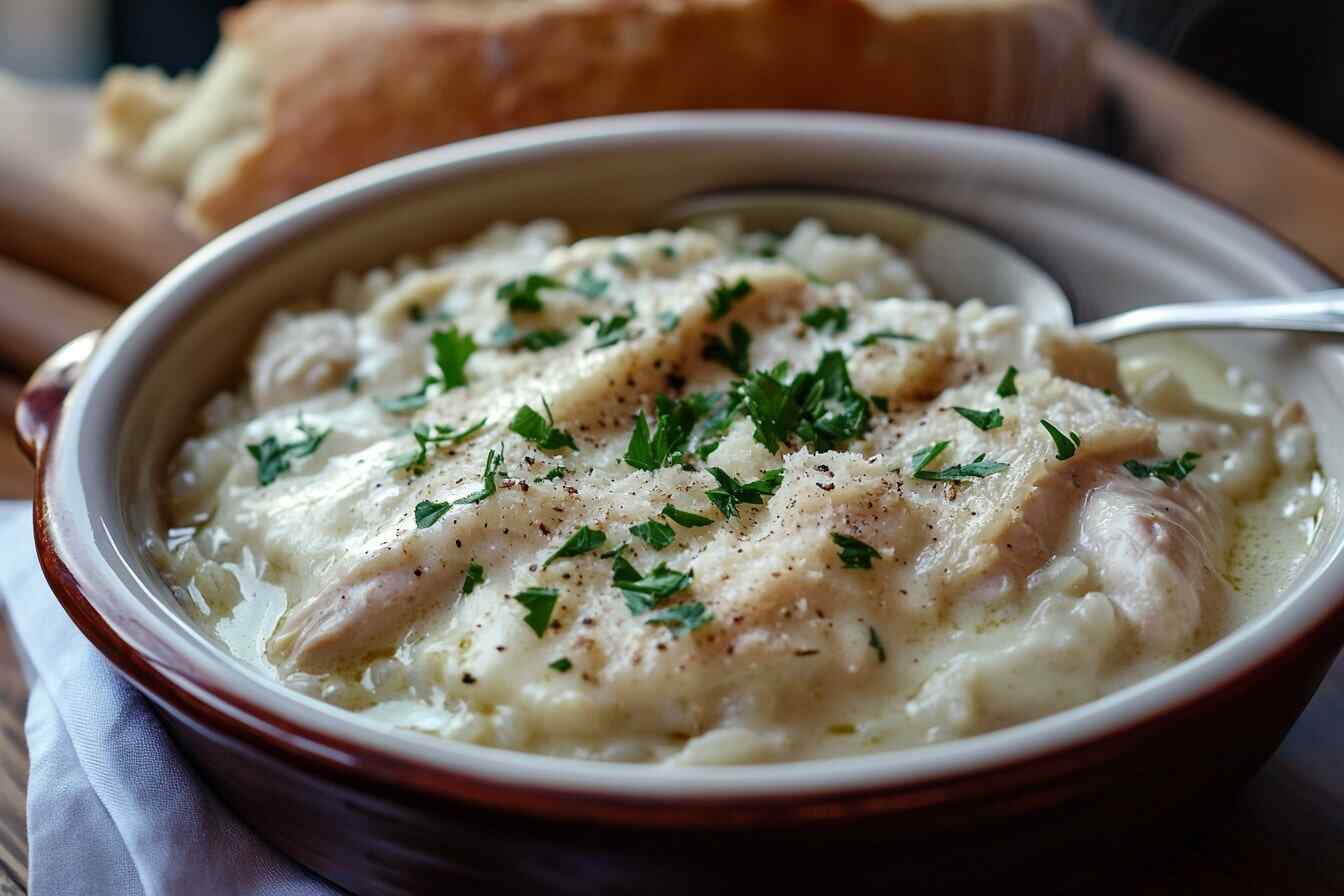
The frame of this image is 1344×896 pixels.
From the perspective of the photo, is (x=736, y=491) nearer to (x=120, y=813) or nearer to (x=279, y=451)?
(x=279, y=451)

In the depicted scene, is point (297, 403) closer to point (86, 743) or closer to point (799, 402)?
point (86, 743)

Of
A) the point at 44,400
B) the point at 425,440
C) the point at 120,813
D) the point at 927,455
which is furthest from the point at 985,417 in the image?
the point at 44,400

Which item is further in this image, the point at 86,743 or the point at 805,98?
the point at 805,98

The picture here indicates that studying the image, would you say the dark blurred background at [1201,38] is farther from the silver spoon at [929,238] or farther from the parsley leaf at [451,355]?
the parsley leaf at [451,355]

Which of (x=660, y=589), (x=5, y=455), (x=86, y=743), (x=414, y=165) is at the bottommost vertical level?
(x=5, y=455)

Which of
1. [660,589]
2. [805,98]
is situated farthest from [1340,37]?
[660,589]

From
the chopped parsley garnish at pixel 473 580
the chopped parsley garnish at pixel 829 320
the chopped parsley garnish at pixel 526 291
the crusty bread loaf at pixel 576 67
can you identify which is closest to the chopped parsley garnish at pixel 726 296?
the chopped parsley garnish at pixel 829 320
